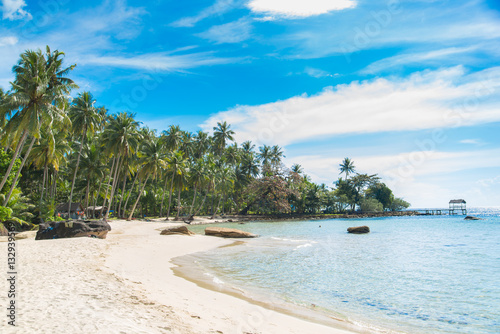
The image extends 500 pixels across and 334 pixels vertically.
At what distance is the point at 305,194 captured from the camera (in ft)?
271

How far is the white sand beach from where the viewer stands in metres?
5.47

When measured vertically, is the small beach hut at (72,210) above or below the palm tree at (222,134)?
below

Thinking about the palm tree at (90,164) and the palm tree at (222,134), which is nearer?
the palm tree at (90,164)

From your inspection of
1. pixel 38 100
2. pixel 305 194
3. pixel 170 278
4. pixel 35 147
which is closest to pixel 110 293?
pixel 170 278

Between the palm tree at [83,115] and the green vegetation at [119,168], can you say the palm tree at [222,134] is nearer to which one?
the green vegetation at [119,168]

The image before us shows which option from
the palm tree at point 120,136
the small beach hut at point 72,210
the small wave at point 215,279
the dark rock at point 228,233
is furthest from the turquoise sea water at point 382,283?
the small beach hut at point 72,210

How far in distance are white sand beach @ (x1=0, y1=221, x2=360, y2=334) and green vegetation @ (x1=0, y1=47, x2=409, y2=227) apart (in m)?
15.1

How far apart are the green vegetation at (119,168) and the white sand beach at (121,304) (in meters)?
15.1

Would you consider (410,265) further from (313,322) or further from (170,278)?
(170,278)

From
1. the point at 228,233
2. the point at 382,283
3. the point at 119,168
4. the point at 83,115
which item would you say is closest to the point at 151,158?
the point at 119,168

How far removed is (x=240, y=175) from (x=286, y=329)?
70.4 meters

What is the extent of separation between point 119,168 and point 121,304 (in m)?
42.8

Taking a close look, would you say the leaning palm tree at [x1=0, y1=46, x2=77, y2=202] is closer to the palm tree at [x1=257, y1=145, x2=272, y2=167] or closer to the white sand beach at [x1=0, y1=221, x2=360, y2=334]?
the white sand beach at [x1=0, y1=221, x2=360, y2=334]

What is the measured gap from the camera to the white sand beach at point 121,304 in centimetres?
547
